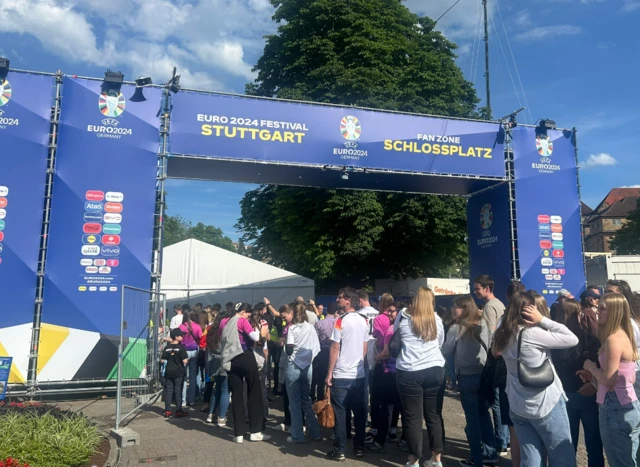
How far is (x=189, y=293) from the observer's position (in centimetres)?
1708

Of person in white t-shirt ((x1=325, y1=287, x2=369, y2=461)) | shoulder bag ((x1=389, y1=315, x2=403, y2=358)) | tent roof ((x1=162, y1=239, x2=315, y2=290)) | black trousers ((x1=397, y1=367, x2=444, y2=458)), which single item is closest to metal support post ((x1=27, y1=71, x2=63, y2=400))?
person in white t-shirt ((x1=325, y1=287, x2=369, y2=461))

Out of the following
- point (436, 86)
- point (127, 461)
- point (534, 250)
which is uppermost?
point (436, 86)

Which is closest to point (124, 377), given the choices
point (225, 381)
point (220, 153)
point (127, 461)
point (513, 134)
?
point (225, 381)

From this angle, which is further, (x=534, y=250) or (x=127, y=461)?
(x=534, y=250)

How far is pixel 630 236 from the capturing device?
46812 mm

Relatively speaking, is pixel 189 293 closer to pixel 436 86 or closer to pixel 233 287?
pixel 233 287

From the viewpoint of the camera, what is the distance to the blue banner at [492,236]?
12.8 meters

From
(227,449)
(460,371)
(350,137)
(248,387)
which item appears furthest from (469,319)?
(350,137)

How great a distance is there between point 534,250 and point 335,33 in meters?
13.6

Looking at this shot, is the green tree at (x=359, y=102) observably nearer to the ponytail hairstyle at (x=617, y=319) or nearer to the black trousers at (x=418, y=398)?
the black trousers at (x=418, y=398)

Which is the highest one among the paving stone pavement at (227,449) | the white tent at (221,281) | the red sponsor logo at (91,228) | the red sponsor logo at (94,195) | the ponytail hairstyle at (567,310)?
the red sponsor logo at (94,195)

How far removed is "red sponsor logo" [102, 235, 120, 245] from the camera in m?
9.68

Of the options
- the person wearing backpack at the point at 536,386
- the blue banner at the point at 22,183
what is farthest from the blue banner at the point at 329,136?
the person wearing backpack at the point at 536,386

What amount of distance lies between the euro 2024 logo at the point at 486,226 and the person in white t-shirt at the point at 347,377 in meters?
8.17
